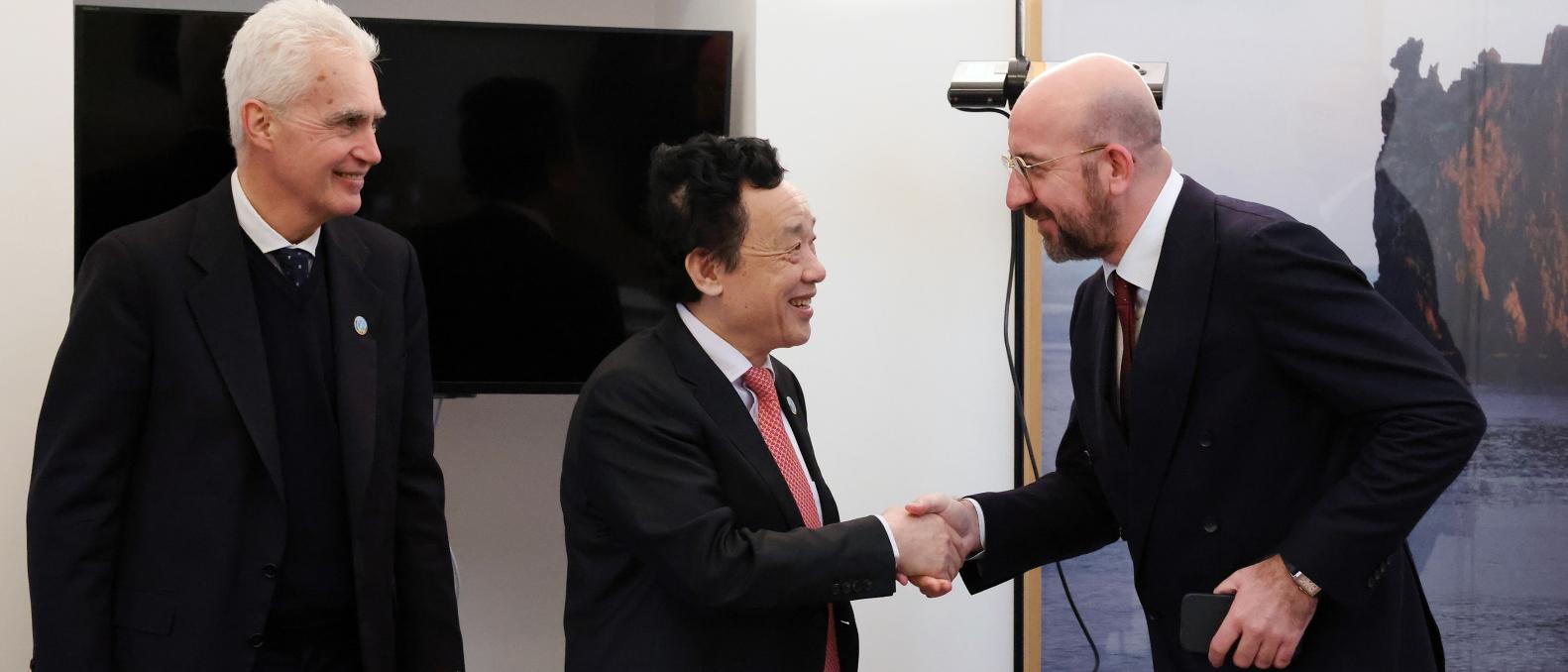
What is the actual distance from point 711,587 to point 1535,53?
7.93 feet

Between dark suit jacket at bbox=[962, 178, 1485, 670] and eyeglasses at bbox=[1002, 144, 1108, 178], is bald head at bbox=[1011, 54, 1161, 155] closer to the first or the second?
eyeglasses at bbox=[1002, 144, 1108, 178]

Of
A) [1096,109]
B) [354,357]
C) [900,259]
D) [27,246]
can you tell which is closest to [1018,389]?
[900,259]

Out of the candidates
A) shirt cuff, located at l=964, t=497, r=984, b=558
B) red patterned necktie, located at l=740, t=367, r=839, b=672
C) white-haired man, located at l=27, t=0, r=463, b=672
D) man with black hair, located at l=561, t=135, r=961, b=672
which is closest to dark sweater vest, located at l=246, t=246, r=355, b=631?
white-haired man, located at l=27, t=0, r=463, b=672

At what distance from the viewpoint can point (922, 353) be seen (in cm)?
328

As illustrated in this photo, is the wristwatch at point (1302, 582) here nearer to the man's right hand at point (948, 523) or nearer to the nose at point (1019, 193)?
the man's right hand at point (948, 523)

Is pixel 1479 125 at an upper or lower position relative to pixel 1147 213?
upper

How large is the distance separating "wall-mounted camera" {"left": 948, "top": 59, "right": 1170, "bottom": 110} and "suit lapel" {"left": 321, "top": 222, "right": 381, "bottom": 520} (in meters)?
1.26

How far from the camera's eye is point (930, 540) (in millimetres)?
2379

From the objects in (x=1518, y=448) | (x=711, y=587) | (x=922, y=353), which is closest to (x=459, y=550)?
(x=922, y=353)

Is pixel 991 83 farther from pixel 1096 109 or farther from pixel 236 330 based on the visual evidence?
pixel 236 330

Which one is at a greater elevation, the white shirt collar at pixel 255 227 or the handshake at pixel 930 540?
the white shirt collar at pixel 255 227

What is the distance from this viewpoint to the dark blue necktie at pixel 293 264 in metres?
2.22

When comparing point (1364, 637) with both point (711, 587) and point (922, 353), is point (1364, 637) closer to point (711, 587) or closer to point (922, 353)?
point (711, 587)

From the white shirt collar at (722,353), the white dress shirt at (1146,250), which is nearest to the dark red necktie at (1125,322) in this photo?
the white dress shirt at (1146,250)
